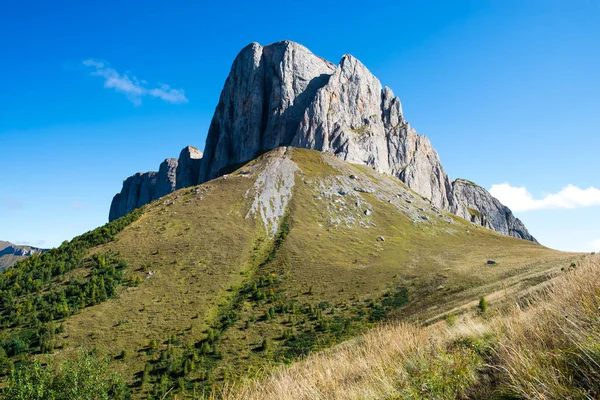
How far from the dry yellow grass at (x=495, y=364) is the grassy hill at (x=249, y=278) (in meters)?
33.8

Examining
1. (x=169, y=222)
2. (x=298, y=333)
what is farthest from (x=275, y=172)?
(x=298, y=333)

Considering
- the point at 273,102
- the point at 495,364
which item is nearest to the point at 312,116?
the point at 273,102

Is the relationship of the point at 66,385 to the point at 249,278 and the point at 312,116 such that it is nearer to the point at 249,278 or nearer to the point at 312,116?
the point at 249,278

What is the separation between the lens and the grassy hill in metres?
50.2

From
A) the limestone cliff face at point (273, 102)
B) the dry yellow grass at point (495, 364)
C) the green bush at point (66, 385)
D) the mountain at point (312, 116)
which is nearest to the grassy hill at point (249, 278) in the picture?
the green bush at point (66, 385)

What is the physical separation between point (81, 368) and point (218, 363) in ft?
60.8

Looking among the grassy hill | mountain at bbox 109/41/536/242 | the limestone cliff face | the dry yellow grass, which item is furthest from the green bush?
the limestone cliff face

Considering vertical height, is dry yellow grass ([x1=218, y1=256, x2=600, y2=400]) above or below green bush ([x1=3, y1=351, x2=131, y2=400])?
above

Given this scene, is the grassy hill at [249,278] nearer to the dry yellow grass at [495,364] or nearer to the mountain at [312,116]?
the dry yellow grass at [495,364]

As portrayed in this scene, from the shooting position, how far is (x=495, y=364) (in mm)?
5473

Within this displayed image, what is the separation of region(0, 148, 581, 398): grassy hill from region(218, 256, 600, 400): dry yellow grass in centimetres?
3376

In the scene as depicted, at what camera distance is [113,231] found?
91875mm

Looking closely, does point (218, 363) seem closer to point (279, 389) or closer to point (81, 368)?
point (81, 368)

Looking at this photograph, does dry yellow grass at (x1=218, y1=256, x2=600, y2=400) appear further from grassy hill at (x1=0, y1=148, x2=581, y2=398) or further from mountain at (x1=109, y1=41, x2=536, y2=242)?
mountain at (x1=109, y1=41, x2=536, y2=242)
